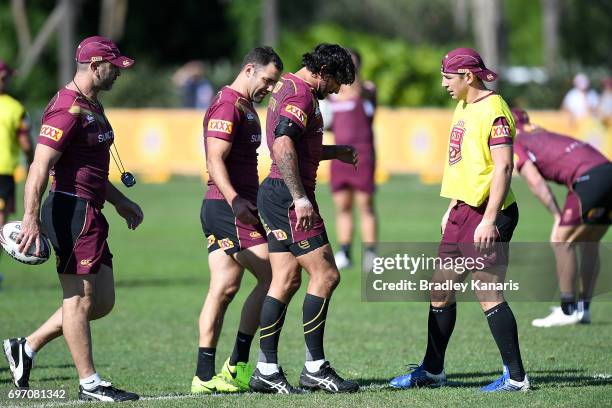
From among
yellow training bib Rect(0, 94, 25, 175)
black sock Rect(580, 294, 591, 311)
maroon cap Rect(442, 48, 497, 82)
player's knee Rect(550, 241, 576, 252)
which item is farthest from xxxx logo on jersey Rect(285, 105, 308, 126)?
yellow training bib Rect(0, 94, 25, 175)

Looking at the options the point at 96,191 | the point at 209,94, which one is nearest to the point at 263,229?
the point at 96,191

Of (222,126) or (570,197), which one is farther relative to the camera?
(570,197)

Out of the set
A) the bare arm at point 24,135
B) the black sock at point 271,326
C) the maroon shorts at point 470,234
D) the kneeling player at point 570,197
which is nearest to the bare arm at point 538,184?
the kneeling player at point 570,197

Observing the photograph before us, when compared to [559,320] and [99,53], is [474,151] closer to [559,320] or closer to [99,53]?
[99,53]

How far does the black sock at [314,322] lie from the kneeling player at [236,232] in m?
0.47

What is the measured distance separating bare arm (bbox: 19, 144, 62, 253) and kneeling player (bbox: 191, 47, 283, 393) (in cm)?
117

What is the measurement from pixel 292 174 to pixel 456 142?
1153 millimetres

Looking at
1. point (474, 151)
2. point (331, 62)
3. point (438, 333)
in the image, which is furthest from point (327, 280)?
point (331, 62)

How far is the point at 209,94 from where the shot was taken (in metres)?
32.4

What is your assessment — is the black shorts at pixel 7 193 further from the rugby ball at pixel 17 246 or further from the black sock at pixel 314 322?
the black sock at pixel 314 322

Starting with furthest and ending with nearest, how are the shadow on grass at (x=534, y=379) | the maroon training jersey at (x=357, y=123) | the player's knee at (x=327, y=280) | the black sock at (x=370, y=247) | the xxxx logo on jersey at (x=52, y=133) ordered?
the maroon training jersey at (x=357, y=123) < the black sock at (x=370, y=247) < the shadow on grass at (x=534, y=379) < the player's knee at (x=327, y=280) < the xxxx logo on jersey at (x=52, y=133)

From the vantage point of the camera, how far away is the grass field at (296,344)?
7652 mm

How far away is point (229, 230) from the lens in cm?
809

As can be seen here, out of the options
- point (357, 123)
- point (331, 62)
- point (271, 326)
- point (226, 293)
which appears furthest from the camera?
point (357, 123)
